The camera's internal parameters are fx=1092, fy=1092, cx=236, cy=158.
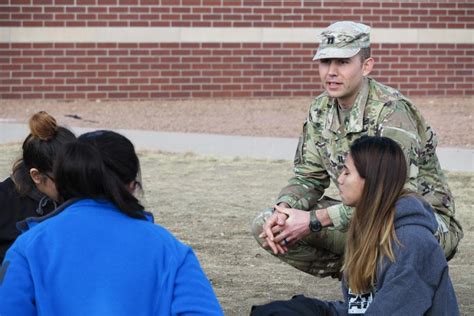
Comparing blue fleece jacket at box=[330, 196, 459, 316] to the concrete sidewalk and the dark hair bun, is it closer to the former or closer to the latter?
the dark hair bun

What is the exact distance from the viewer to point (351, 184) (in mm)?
4145

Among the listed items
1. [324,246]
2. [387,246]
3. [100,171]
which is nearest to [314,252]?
[324,246]

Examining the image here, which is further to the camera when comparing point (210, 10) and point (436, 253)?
point (210, 10)

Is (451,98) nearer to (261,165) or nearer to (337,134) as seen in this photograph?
(261,165)

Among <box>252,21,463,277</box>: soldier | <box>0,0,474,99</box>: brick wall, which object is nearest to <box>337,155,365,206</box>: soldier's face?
<box>252,21,463,277</box>: soldier

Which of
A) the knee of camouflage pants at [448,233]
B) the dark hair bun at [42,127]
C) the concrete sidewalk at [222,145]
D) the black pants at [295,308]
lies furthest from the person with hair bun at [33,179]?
the concrete sidewalk at [222,145]

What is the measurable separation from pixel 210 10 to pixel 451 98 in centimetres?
380

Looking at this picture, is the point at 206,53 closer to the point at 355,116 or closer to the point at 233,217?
the point at 233,217

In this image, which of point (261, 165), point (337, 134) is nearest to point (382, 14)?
point (261, 165)

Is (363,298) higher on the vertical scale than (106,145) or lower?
lower

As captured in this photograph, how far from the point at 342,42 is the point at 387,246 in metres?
1.35

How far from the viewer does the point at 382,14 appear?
15758 mm

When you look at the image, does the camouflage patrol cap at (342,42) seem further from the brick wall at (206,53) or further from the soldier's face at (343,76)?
the brick wall at (206,53)

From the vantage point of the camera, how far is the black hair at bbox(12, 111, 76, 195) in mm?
4242
